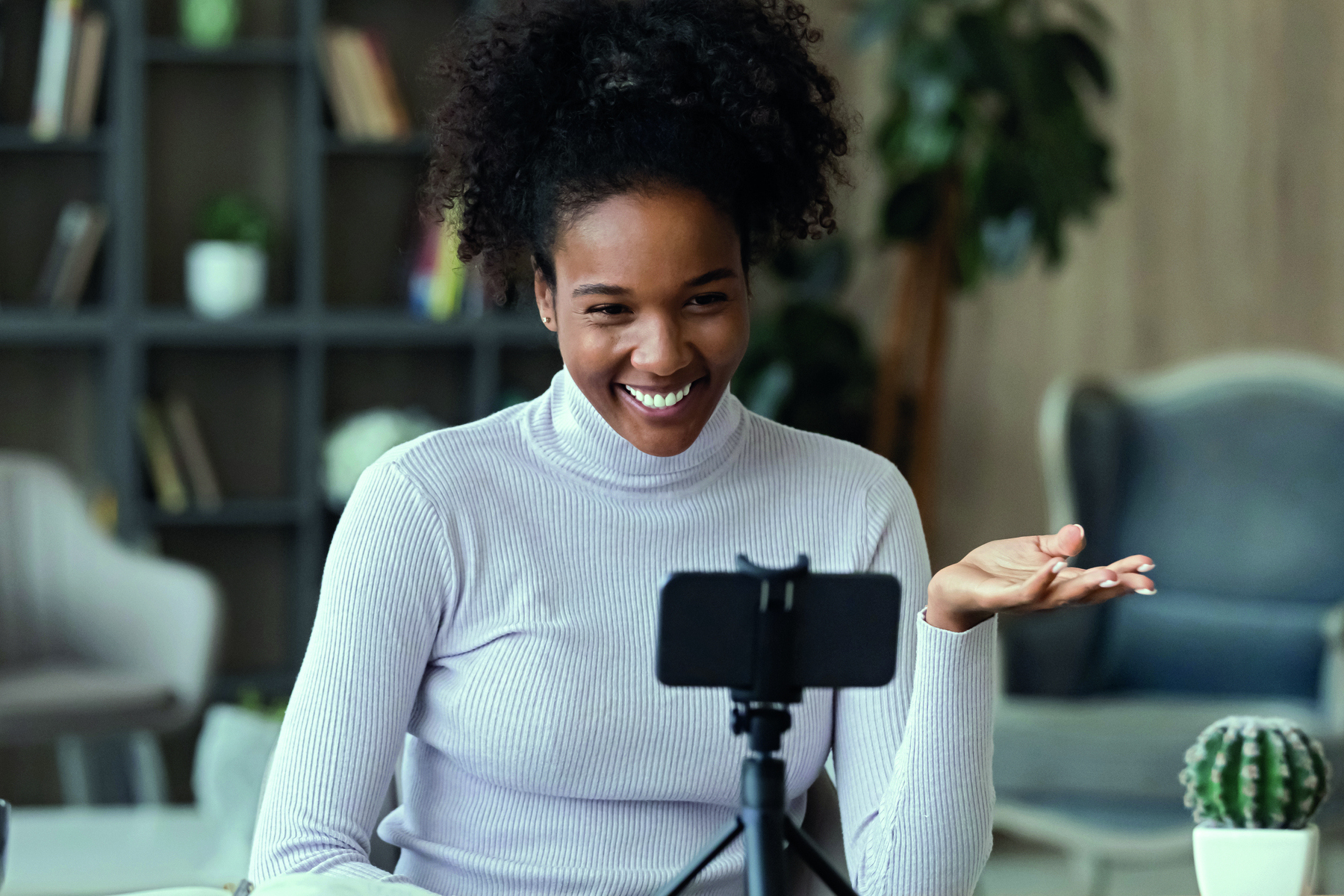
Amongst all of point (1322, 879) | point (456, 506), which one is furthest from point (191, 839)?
point (1322, 879)

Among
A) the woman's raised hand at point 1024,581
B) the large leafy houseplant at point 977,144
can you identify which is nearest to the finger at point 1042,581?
the woman's raised hand at point 1024,581

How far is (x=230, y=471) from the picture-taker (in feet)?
12.1

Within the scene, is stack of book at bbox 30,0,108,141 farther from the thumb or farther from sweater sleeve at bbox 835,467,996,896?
the thumb

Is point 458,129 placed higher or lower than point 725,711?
higher

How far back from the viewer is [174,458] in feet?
11.4

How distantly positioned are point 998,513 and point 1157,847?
151cm

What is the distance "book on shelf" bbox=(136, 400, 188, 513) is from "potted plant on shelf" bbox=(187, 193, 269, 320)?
263mm

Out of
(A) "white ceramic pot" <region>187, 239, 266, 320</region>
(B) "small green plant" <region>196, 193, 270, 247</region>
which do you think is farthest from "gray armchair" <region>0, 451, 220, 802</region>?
(B) "small green plant" <region>196, 193, 270, 247</region>

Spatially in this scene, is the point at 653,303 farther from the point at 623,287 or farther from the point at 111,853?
the point at 111,853

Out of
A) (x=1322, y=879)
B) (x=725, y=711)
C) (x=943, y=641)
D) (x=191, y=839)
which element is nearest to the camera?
(x=943, y=641)

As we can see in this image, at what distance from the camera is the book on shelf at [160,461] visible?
3.42 meters

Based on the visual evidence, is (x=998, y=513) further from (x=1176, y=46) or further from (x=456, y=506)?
(x=456, y=506)

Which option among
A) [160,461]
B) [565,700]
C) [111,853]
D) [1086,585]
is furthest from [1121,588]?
[160,461]

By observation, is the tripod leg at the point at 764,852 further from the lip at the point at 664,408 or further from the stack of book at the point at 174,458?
the stack of book at the point at 174,458
